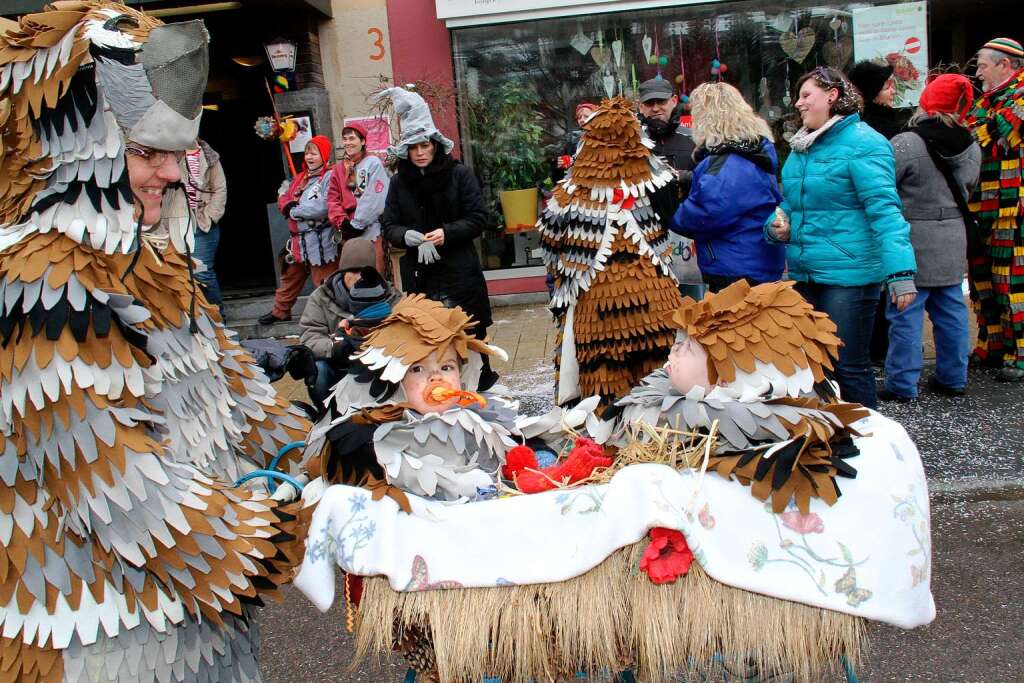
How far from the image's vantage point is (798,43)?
8.23m

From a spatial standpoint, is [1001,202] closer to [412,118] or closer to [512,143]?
[412,118]

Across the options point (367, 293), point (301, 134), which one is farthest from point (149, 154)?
point (301, 134)

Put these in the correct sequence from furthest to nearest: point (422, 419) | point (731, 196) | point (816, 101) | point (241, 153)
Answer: point (241, 153)
point (731, 196)
point (816, 101)
point (422, 419)

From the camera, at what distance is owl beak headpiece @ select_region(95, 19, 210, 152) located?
1750 mm

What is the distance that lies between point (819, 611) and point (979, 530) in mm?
2260

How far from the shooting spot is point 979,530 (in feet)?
12.2

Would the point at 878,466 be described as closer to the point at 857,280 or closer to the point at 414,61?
the point at 857,280

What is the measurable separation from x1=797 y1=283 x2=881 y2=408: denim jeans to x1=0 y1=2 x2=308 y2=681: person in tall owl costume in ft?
10.5

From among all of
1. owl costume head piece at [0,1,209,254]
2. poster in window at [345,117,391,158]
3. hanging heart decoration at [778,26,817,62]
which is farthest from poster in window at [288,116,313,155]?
owl costume head piece at [0,1,209,254]

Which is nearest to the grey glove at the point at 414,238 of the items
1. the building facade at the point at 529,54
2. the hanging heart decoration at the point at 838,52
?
the building facade at the point at 529,54

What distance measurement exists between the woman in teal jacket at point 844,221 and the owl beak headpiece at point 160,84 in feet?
10.0

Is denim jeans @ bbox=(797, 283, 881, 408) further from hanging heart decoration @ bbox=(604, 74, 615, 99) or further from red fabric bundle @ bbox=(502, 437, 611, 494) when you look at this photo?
hanging heart decoration @ bbox=(604, 74, 615, 99)

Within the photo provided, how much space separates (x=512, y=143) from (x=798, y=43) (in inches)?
110

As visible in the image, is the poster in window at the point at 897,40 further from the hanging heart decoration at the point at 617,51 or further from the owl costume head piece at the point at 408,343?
the owl costume head piece at the point at 408,343
